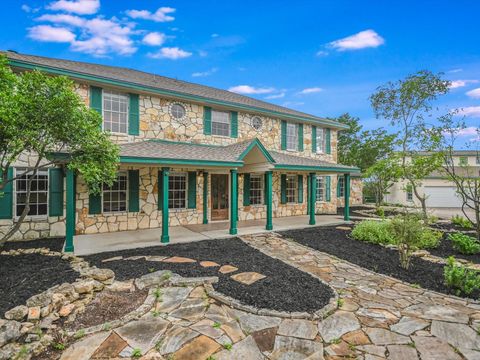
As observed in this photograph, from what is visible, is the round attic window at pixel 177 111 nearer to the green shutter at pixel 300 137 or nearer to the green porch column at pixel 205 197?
the green porch column at pixel 205 197

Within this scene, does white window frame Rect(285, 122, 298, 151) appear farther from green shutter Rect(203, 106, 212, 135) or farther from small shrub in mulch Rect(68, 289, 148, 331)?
small shrub in mulch Rect(68, 289, 148, 331)

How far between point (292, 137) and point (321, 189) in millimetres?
3946

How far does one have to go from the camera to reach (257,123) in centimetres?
1197

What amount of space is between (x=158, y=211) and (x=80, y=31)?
8.29 metres

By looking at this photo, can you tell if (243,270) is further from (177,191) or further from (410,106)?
(410,106)

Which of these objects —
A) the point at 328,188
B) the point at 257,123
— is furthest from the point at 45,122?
the point at 328,188

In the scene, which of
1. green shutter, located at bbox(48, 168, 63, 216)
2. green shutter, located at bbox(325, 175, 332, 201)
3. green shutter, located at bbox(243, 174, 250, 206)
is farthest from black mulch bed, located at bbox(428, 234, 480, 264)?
green shutter, located at bbox(48, 168, 63, 216)

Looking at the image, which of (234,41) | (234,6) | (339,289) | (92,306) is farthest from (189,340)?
(234,41)

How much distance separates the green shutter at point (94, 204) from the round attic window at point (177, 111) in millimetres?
4184

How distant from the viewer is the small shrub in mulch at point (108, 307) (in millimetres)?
3232

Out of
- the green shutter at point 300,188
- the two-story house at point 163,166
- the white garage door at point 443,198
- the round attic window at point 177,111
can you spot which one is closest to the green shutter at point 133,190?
the two-story house at point 163,166

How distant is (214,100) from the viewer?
10266mm

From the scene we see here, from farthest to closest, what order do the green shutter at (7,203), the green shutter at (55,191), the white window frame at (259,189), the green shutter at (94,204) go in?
the white window frame at (259,189), the green shutter at (94,204), the green shutter at (55,191), the green shutter at (7,203)

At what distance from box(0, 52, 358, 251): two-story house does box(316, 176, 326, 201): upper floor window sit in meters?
2.70
